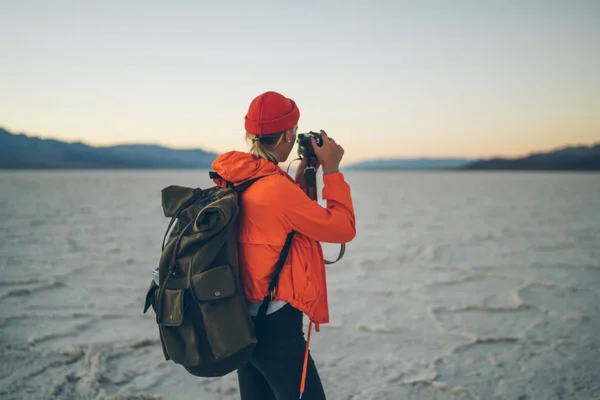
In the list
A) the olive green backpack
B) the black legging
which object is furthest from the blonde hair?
the black legging

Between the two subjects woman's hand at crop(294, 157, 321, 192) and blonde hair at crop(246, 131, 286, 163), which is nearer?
blonde hair at crop(246, 131, 286, 163)

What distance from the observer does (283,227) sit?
1372mm

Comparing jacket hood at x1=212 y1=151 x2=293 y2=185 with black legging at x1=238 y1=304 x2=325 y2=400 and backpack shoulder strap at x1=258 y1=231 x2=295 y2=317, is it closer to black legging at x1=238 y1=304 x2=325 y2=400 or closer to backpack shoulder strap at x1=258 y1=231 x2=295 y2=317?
backpack shoulder strap at x1=258 y1=231 x2=295 y2=317

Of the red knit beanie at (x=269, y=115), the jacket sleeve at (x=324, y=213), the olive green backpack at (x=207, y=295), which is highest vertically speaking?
the red knit beanie at (x=269, y=115)

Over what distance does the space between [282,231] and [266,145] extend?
281 millimetres

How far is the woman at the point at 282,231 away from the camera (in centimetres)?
136

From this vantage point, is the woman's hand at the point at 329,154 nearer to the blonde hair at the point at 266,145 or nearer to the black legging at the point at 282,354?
the blonde hair at the point at 266,145

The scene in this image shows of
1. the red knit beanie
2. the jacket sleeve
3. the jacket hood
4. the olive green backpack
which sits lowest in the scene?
the olive green backpack

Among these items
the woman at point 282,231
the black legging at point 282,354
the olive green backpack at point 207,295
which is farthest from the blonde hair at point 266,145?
the black legging at point 282,354

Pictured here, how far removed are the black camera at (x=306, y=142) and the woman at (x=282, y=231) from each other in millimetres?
23

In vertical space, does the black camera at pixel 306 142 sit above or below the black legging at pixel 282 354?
above

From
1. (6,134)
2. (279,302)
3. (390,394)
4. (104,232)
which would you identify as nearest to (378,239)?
(104,232)

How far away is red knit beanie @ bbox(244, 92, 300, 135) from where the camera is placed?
1419 mm

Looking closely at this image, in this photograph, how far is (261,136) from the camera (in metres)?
1.44
